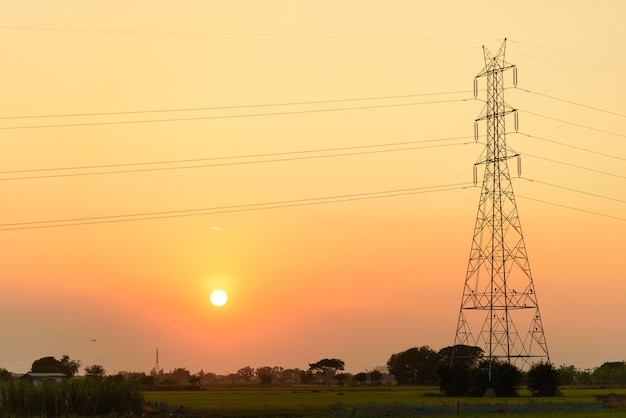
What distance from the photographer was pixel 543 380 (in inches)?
5197

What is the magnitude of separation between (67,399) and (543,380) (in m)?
73.0

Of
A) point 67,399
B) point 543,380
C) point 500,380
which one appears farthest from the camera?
point 543,380

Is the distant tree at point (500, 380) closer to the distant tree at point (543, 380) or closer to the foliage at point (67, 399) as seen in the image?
the distant tree at point (543, 380)

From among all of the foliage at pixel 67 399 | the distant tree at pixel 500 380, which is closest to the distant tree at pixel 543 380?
the distant tree at pixel 500 380

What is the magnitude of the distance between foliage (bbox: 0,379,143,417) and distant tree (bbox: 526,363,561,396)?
6496 cm

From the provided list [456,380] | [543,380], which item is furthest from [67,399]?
[543,380]

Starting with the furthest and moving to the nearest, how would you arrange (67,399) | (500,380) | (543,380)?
(543,380) → (500,380) → (67,399)

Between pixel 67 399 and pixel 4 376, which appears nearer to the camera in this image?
pixel 67 399

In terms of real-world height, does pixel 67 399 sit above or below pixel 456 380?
below

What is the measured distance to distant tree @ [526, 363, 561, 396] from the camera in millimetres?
131375

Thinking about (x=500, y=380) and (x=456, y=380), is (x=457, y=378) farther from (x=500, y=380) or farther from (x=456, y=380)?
(x=500, y=380)

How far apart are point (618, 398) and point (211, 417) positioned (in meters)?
52.5

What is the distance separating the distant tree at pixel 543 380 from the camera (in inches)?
5172

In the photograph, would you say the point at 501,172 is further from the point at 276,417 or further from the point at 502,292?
the point at 276,417
